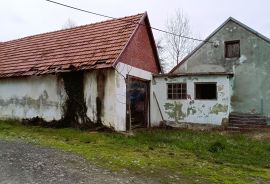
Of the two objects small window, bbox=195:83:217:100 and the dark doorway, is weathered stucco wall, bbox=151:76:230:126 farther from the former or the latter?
the dark doorway

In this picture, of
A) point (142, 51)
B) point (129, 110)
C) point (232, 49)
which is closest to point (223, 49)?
point (232, 49)

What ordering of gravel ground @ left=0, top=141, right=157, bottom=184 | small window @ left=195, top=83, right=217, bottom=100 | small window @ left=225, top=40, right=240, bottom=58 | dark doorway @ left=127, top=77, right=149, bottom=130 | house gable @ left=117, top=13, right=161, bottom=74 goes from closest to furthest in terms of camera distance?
gravel ground @ left=0, top=141, right=157, bottom=184 → house gable @ left=117, top=13, right=161, bottom=74 → dark doorway @ left=127, top=77, right=149, bottom=130 → small window @ left=195, top=83, right=217, bottom=100 → small window @ left=225, top=40, right=240, bottom=58

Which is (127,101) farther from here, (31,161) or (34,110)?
(31,161)

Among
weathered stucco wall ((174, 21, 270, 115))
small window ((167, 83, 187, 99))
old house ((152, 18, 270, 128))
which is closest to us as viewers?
old house ((152, 18, 270, 128))

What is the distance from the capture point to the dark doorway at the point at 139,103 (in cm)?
1709

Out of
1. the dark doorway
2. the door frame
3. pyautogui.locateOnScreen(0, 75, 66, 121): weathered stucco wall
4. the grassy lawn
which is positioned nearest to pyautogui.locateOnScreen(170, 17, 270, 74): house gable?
the door frame

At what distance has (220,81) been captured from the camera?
17.3 m

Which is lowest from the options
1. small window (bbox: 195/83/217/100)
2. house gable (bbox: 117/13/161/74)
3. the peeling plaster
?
the peeling plaster

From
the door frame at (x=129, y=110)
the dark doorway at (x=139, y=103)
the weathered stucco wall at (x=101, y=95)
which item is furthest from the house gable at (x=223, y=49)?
the weathered stucco wall at (x=101, y=95)

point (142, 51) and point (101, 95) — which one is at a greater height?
point (142, 51)

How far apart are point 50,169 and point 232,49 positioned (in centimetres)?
1541

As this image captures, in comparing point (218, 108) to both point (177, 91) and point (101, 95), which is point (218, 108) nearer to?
point (177, 91)

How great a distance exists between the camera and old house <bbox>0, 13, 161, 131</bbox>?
15.0m

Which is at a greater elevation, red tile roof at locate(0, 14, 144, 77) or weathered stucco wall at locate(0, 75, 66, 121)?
red tile roof at locate(0, 14, 144, 77)
